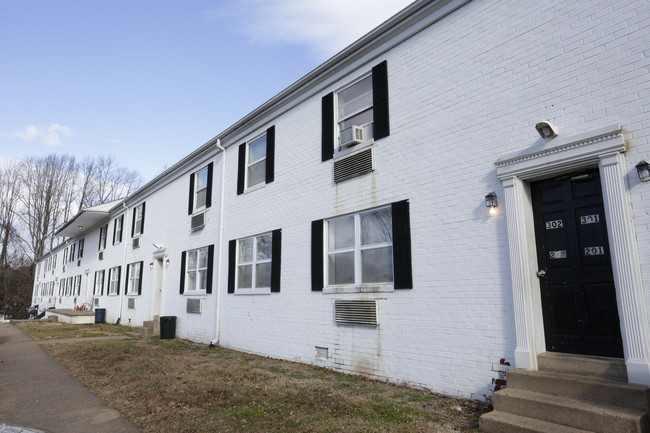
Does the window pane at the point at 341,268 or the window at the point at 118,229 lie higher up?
the window at the point at 118,229

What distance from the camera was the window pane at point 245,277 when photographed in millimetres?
10625

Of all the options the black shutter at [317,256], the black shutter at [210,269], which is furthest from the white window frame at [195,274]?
the black shutter at [317,256]

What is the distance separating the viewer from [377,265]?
23.8 feet

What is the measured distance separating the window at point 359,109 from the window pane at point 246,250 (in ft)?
11.5

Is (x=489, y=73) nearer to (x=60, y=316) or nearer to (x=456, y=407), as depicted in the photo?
(x=456, y=407)

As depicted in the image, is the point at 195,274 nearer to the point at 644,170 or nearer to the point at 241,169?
the point at 241,169

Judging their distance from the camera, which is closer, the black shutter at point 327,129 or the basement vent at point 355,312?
the basement vent at point 355,312

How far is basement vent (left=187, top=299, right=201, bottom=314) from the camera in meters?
12.6

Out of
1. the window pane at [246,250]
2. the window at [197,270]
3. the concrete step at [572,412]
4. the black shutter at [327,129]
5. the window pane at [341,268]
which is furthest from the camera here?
the window at [197,270]

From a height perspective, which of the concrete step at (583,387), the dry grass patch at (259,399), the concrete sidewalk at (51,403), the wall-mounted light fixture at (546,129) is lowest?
the concrete sidewalk at (51,403)

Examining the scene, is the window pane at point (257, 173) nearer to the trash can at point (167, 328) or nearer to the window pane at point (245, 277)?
the window pane at point (245, 277)

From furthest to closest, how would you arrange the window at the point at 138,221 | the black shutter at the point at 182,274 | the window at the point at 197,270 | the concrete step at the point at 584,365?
the window at the point at 138,221, the black shutter at the point at 182,274, the window at the point at 197,270, the concrete step at the point at 584,365

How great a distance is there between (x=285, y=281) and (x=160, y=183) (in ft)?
32.2

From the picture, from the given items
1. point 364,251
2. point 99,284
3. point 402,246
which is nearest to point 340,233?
point 364,251
